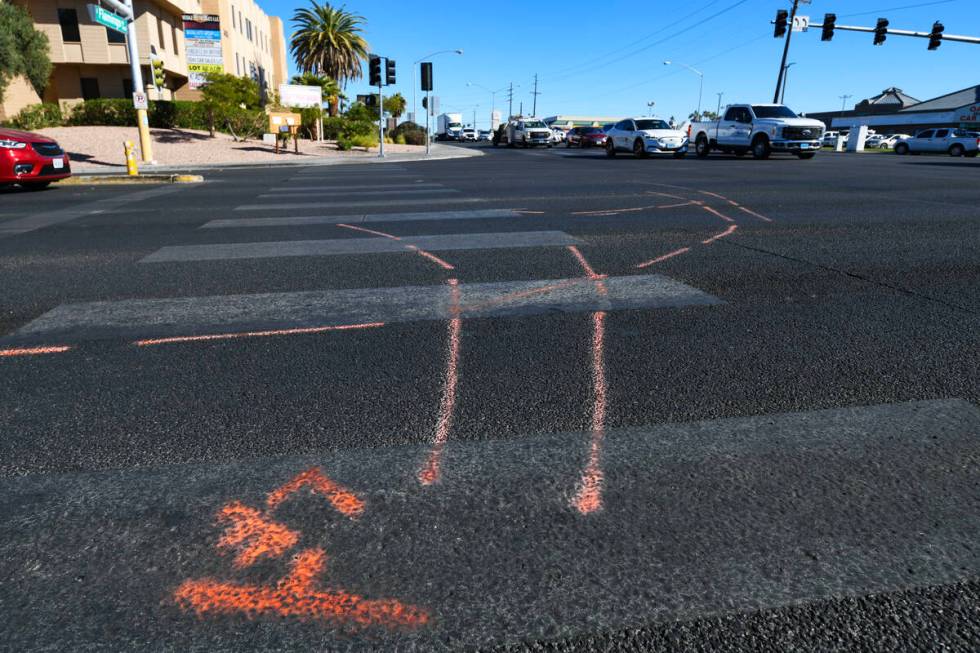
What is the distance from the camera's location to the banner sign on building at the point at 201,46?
138 ft

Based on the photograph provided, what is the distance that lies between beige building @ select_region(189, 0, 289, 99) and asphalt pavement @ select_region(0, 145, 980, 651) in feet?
144

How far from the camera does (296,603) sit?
1.88 m

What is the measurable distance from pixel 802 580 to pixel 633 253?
17.7 feet

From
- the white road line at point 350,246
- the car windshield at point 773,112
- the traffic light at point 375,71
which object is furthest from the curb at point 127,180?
the car windshield at point 773,112

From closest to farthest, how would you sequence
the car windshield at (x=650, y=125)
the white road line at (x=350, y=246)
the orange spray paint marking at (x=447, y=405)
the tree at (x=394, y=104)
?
the orange spray paint marking at (x=447, y=405) → the white road line at (x=350, y=246) → the car windshield at (x=650, y=125) → the tree at (x=394, y=104)

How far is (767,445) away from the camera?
2795mm

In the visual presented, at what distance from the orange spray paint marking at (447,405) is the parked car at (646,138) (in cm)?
2624

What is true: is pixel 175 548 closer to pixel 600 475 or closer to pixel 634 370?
pixel 600 475

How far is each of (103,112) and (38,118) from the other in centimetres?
324

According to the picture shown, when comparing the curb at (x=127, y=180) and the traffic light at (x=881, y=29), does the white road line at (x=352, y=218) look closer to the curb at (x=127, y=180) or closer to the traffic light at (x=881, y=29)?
the curb at (x=127, y=180)

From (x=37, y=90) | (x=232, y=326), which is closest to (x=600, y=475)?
(x=232, y=326)

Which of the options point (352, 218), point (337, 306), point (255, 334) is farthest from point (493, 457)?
point (352, 218)

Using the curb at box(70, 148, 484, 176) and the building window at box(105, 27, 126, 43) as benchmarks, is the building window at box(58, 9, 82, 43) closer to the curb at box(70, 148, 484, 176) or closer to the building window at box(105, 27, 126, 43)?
the building window at box(105, 27, 126, 43)

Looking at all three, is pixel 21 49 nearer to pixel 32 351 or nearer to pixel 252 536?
pixel 32 351
